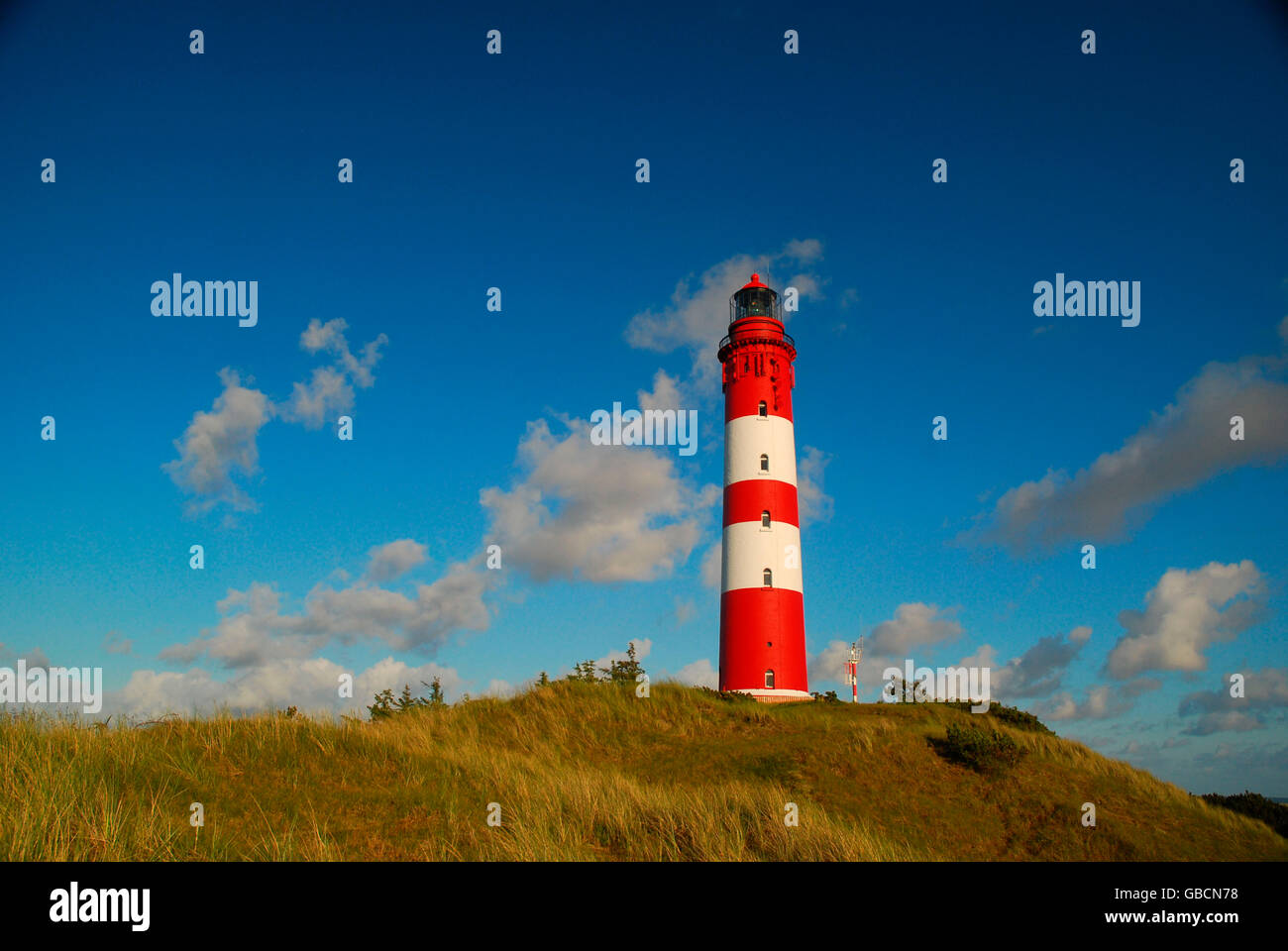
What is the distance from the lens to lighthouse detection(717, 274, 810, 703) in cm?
3189

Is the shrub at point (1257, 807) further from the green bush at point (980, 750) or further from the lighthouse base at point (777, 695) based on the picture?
the lighthouse base at point (777, 695)

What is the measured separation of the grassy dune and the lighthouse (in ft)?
17.6

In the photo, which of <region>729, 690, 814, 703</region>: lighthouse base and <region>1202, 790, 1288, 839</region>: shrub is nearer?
<region>1202, 790, 1288, 839</region>: shrub

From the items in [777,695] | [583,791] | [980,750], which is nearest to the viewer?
[583,791]

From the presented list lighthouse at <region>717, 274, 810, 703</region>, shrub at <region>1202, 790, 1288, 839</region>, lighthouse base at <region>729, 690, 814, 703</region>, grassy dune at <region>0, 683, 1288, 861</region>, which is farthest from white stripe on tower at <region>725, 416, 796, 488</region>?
shrub at <region>1202, 790, 1288, 839</region>

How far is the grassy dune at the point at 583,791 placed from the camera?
10.2 meters

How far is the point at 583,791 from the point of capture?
13.6m

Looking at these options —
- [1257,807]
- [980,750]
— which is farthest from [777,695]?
A: [1257,807]

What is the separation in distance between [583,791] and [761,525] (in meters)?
20.5

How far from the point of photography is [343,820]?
11.6 meters

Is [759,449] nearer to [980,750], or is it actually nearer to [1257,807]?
[980,750]

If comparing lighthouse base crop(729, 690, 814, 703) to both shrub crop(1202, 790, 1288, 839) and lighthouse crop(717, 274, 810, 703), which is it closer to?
lighthouse crop(717, 274, 810, 703)
